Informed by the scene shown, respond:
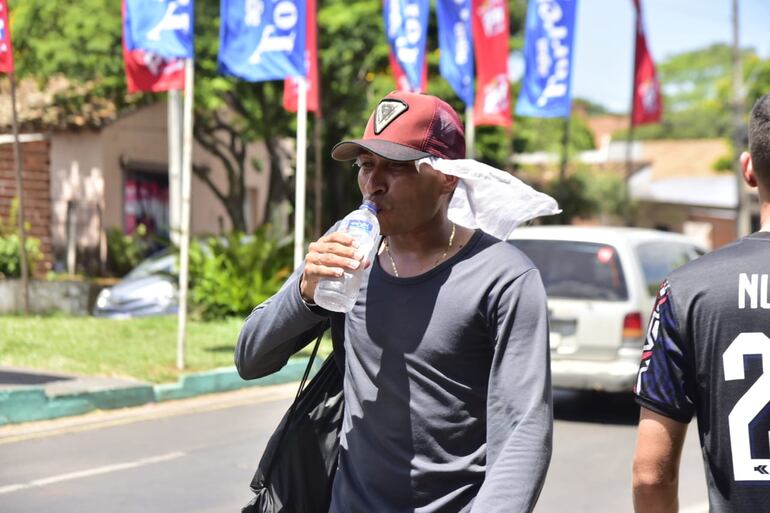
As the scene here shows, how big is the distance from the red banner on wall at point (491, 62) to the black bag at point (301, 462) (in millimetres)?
15846

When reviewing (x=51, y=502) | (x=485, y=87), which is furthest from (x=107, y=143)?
(x=51, y=502)

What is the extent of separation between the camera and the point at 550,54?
1877cm

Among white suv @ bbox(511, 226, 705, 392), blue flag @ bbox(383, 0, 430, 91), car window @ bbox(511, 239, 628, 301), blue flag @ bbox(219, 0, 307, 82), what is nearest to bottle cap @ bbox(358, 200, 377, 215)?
white suv @ bbox(511, 226, 705, 392)

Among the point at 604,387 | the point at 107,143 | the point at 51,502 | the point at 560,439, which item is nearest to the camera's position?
the point at 51,502

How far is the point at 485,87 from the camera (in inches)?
733

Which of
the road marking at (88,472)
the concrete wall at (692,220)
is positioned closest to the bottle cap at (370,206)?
the road marking at (88,472)

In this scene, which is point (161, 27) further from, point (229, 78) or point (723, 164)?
point (723, 164)

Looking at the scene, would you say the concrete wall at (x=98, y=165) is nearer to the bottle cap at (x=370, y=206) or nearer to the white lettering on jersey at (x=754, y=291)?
the bottle cap at (x=370, y=206)

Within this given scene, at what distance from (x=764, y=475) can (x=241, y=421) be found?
27.0 ft

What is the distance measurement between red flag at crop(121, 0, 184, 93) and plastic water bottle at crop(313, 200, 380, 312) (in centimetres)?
1020

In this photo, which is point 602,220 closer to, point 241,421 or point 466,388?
point 241,421

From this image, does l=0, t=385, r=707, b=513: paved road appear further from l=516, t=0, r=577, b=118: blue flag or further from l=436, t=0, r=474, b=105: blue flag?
l=516, t=0, r=577, b=118: blue flag

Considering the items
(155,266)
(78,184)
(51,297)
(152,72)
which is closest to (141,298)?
(155,266)

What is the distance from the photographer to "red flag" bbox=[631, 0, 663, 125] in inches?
915
